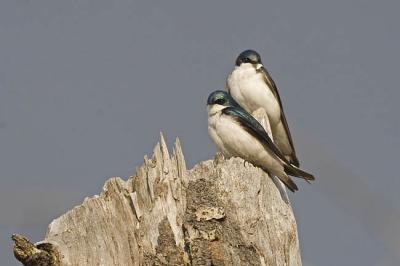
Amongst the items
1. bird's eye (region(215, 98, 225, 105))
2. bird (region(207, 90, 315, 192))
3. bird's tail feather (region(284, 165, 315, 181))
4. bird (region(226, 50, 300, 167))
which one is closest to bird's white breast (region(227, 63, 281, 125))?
bird (region(226, 50, 300, 167))

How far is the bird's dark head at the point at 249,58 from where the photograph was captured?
8.41 m

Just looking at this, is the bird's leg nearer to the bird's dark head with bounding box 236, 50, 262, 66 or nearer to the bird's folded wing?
the bird's folded wing

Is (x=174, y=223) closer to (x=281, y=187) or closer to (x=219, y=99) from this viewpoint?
(x=281, y=187)

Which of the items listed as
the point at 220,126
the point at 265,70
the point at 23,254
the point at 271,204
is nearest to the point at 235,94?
the point at 265,70

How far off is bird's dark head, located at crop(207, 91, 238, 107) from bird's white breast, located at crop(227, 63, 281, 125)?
78cm

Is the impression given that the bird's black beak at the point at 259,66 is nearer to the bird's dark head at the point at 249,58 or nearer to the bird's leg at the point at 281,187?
the bird's dark head at the point at 249,58

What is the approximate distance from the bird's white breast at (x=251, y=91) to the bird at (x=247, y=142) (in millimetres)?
1025

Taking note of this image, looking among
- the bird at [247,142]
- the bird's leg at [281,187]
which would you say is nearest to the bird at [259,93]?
the bird at [247,142]

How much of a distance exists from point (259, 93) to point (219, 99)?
984 mm

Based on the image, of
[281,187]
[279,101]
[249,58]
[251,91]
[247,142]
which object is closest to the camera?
[281,187]

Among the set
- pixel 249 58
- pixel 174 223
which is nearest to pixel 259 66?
pixel 249 58

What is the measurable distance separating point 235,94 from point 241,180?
2.62 metres

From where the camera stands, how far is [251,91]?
8297mm

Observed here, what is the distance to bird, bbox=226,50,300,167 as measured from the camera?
27.3 feet
